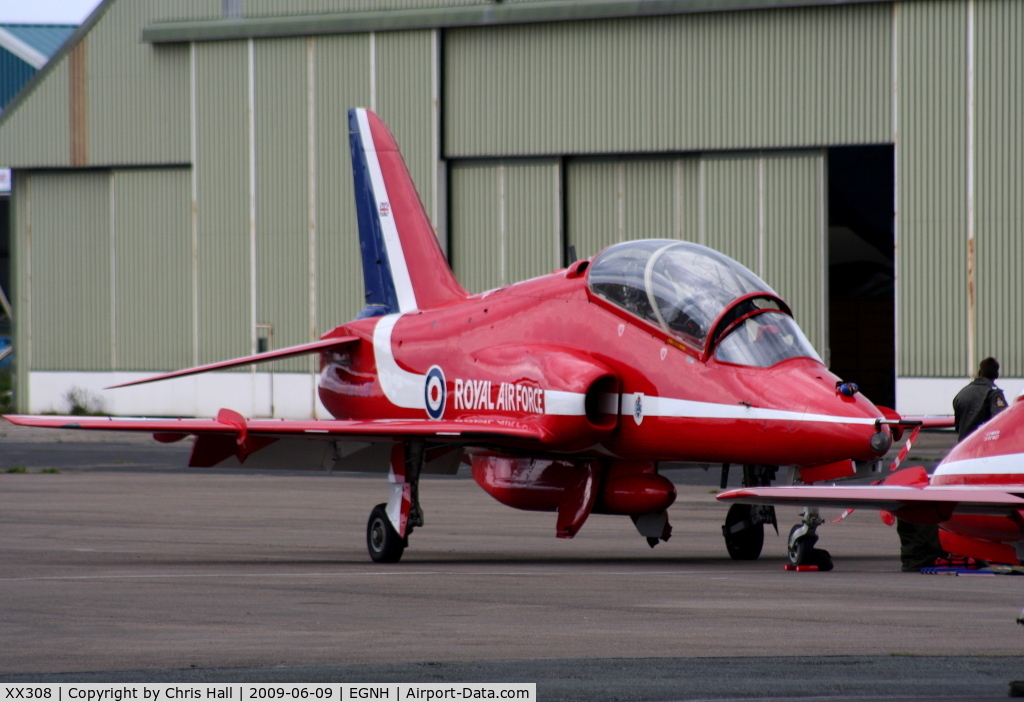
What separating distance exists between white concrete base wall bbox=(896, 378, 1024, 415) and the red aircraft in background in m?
18.6

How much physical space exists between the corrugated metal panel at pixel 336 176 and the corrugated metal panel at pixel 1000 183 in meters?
14.6

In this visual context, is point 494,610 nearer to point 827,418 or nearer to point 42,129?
point 827,418

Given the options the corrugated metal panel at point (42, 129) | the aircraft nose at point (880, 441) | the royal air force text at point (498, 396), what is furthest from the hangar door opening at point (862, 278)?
the aircraft nose at point (880, 441)

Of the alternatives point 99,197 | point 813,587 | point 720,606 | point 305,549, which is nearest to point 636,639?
point 720,606

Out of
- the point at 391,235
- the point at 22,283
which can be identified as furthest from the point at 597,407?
the point at 22,283

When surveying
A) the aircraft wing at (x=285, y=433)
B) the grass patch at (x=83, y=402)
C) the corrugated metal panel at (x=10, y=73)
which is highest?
the corrugated metal panel at (x=10, y=73)

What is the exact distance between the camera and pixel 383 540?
14031 millimetres

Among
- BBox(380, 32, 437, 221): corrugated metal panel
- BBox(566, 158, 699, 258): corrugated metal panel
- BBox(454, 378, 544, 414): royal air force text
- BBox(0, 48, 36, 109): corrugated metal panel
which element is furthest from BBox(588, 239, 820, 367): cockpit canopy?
BBox(0, 48, 36, 109): corrugated metal panel

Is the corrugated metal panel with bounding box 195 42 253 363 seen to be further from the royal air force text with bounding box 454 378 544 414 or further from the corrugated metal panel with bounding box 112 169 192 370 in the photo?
the royal air force text with bounding box 454 378 544 414

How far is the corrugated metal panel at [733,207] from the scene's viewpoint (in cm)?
3450

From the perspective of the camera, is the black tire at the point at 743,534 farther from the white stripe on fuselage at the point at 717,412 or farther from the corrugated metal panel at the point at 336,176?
the corrugated metal panel at the point at 336,176

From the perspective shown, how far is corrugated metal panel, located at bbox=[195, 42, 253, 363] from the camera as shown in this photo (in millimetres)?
38969

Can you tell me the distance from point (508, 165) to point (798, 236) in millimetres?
7252

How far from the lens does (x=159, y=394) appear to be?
4000 centimetres
